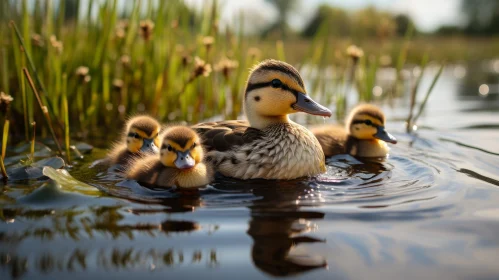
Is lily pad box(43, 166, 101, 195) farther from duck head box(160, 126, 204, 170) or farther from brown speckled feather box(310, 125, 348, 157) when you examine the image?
brown speckled feather box(310, 125, 348, 157)

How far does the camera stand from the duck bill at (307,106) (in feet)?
15.8

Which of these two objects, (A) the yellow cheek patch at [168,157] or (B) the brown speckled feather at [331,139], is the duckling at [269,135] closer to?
(A) the yellow cheek patch at [168,157]

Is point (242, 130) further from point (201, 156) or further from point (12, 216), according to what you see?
point (12, 216)

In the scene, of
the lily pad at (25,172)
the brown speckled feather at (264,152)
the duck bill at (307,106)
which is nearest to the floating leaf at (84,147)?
the lily pad at (25,172)

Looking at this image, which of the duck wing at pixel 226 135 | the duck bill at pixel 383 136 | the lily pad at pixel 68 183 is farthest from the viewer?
the duck bill at pixel 383 136

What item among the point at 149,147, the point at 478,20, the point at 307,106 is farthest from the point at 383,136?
the point at 478,20

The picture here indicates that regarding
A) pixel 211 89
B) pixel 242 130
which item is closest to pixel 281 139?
pixel 242 130

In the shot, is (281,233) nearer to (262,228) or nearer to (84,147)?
(262,228)

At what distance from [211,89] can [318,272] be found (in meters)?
5.12

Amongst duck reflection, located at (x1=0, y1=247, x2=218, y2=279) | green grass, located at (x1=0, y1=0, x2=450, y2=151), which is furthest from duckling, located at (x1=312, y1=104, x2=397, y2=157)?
duck reflection, located at (x1=0, y1=247, x2=218, y2=279)

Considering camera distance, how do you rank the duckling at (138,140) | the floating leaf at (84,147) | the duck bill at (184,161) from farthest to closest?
the floating leaf at (84,147) → the duckling at (138,140) → the duck bill at (184,161)

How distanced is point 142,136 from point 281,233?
2273mm

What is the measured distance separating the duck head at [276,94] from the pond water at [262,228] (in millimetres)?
685

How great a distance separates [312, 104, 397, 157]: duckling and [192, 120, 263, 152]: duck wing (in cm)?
120
